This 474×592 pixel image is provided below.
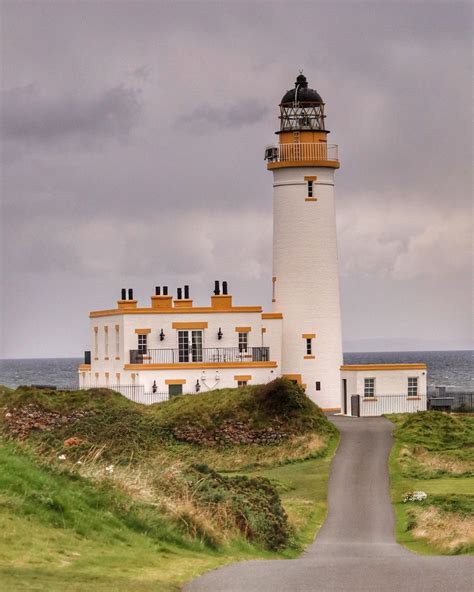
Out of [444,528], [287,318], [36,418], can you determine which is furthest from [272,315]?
[444,528]

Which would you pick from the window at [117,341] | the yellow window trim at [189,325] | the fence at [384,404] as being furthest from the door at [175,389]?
the fence at [384,404]

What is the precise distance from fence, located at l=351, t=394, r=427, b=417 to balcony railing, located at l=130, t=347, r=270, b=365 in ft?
14.6

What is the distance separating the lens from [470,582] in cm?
1584

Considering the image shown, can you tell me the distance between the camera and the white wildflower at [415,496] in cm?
3167

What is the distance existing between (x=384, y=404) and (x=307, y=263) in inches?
264

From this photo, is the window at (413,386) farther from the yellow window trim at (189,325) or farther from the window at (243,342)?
the yellow window trim at (189,325)

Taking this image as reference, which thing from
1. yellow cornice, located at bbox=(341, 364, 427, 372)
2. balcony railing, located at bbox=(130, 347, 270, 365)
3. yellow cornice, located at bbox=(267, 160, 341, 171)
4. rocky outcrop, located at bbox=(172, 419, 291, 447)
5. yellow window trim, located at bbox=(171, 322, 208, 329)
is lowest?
rocky outcrop, located at bbox=(172, 419, 291, 447)

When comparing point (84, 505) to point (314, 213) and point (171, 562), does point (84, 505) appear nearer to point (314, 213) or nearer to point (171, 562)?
point (171, 562)

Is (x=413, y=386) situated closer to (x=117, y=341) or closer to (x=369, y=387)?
(x=369, y=387)

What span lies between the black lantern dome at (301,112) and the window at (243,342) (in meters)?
8.99

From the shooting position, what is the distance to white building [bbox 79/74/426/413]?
55.1m

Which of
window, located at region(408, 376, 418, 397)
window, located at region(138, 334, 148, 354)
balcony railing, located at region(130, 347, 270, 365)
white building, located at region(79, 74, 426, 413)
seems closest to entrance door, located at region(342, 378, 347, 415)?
white building, located at region(79, 74, 426, 413)

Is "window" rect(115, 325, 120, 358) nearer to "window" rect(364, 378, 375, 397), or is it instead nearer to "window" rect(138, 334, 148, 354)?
"window" rect(138, 334, 148, 354)

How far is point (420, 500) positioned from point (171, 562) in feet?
49.9
